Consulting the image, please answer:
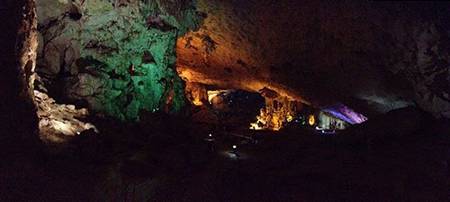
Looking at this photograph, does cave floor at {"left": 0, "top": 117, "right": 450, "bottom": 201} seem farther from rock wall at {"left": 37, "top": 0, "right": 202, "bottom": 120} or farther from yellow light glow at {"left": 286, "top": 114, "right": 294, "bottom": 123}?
yellow light glow at {"left": 286, "top": 114, "right": 294, "bottom": 123}

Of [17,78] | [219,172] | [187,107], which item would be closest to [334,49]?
[187,107]

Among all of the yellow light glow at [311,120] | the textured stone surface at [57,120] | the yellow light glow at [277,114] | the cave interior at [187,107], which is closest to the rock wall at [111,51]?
the cave interior at [187,107]

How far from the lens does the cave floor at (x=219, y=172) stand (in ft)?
22.9

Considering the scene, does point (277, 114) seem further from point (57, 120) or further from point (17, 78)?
point (17, 78)

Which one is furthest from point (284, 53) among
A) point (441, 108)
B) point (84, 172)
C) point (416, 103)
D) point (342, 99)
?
point (84, 172)

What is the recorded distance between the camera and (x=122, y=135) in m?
10.2

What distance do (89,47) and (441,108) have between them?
10.0 metres

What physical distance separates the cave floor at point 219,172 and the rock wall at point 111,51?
1.46 meters

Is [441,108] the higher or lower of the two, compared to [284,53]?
lower

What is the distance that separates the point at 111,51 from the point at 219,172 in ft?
18.2

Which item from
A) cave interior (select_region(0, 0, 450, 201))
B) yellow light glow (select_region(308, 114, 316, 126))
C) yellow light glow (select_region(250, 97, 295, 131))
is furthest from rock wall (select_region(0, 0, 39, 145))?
yellow light glow (select_region(308, 114, 316, 126))

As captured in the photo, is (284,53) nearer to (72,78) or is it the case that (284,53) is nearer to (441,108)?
(441,108)

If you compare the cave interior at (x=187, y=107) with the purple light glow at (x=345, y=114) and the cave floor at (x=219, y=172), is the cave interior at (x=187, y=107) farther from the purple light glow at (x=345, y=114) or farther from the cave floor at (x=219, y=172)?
the purple light glow at (x=345, y=114)

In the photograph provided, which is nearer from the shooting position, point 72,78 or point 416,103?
point 72,78
